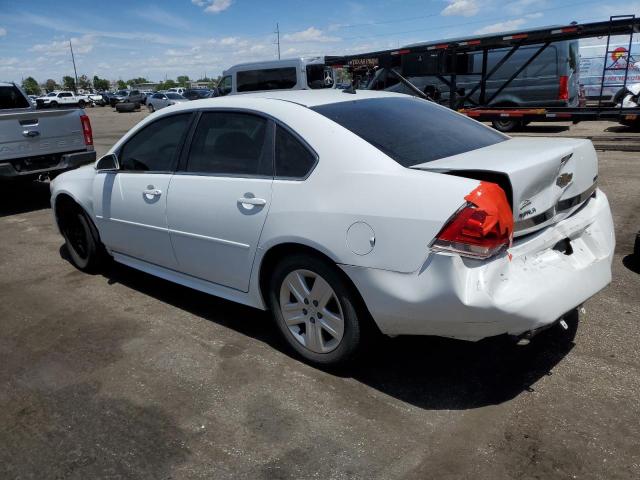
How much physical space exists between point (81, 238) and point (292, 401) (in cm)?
307

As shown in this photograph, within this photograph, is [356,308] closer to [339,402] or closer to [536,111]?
[339,402]

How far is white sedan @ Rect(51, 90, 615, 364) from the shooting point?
245cm

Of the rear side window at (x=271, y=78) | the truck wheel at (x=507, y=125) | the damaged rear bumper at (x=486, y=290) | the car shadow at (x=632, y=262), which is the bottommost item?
the car shadow at (x=632, y=262)

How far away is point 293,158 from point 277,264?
24.6 inches

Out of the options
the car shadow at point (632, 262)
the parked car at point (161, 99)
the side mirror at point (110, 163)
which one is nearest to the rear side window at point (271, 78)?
the side mirror at point (110, 163)

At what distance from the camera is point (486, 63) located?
1444 centimetres

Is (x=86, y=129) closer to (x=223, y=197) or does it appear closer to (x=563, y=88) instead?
(x=223, y=197)

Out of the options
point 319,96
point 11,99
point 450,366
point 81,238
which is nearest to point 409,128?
point 319,96

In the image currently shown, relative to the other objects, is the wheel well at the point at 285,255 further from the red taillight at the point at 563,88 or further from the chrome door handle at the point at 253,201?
the red taillight at the point at 563,88

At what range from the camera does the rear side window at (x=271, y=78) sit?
17.9m

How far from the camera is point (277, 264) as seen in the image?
313 centimetres

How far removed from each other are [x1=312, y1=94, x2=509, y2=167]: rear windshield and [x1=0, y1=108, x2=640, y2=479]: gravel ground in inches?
41.4

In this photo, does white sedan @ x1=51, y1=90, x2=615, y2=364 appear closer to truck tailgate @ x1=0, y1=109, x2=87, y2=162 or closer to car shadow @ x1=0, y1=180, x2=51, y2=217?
truck tailgate @ x1=0, y1=109, x2=87, y2=162

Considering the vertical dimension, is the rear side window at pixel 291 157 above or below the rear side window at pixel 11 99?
below
